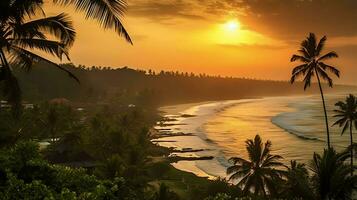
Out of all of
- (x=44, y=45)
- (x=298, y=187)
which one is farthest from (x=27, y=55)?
(x=298, y=187)

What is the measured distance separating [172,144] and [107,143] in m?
40.5

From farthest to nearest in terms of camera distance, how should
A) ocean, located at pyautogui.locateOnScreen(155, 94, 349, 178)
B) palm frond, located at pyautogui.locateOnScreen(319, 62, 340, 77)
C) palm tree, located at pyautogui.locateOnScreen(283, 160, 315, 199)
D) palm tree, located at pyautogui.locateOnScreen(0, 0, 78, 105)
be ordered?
ocean, located at pyautogui.locateOnScreen(155, 94, 349, 178) → palm frond, located at pyautogui.locateOnScreen(319, 62, 340, 77) → palm tree, located at pyautogui.locateOnScreen(283, 160, 315, 199) → palm tree, located at pyautogui.locateOnScreen(0, 0, 78, 105)

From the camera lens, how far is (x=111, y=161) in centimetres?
3981

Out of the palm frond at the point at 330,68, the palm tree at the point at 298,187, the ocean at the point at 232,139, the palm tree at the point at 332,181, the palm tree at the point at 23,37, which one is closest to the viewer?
the palm tree at the point at 23,37

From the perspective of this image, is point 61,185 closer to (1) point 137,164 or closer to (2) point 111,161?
(2) point 111,161

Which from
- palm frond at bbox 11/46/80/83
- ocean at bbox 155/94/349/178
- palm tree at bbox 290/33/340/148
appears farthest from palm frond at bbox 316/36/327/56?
palm frond at bbox 11/46/80/83

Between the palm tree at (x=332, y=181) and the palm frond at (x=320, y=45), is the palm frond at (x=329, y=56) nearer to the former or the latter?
the palm frond at (x=320, y=45)

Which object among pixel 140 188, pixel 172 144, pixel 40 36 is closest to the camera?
pixel 40 36

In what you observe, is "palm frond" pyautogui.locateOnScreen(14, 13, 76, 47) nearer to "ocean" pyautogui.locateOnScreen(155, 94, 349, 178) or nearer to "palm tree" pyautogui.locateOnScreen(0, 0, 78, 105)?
"palm tree" pyautogui.locateOnScreen(0, 0, 78, 105)

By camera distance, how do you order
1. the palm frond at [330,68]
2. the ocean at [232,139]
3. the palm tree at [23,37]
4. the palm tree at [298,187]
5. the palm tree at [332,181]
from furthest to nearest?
1. the ocean at [232,139]
2. the palm frond at [330,68]
3. the palm tree at [298,187]
4. the palm tree at [332,181]
5. the palm tree at [23,37]

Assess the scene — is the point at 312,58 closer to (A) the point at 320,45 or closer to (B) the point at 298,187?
(A) the point at 320,45

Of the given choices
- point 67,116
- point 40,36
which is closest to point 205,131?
point 67,116

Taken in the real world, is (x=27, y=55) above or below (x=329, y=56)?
below

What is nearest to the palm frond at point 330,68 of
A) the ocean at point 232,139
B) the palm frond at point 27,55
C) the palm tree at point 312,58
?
the palm tree at point 312,58
